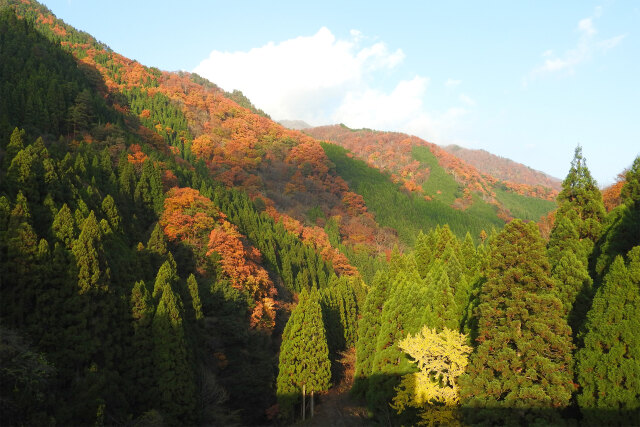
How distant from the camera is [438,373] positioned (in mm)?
18719

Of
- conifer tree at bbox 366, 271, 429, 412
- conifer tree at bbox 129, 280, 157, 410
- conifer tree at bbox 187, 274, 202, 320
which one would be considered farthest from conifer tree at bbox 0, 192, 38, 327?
conifer tree at bbox 366, 271, 429, 412

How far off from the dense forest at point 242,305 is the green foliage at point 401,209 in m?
39.4

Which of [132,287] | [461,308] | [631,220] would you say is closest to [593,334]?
[631,220]

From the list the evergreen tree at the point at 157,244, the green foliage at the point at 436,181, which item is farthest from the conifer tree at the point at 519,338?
the green foliage at the point at 436,181

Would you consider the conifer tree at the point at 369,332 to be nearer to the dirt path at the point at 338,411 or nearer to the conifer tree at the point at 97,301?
the dirt path at the point at 338,411

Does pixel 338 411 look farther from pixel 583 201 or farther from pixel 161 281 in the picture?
pixel 583 201

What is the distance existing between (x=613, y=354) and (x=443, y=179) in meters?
129

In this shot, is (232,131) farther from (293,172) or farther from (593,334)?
(593,334)

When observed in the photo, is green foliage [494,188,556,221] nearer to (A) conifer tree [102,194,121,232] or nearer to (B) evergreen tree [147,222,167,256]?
(B) evergreen tree [147,222,167,256]

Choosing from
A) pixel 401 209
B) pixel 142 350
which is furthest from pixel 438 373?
pixel 401 209

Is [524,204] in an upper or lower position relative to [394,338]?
upper

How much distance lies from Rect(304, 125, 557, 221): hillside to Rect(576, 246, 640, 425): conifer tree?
334 feet

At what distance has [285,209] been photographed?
83188 millimetres

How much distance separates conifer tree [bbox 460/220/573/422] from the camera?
15.4 m
